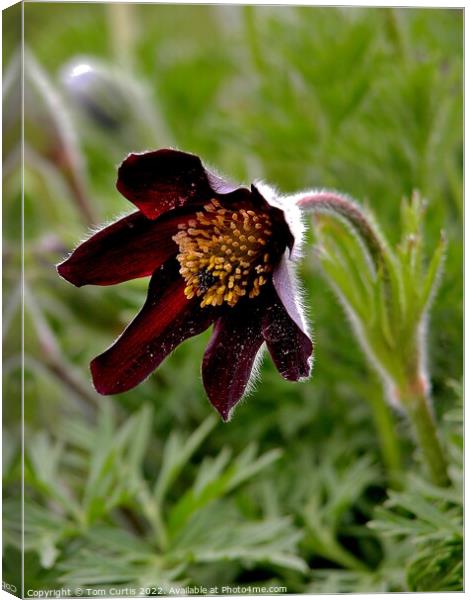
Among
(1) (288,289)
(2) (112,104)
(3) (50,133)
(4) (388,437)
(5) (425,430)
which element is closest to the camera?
(1) (288,289)

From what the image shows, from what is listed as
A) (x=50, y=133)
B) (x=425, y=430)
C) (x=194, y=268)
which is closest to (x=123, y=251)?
(x=194, y=268)

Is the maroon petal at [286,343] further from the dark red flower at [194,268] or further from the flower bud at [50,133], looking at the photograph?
the flower bud at [50,133]

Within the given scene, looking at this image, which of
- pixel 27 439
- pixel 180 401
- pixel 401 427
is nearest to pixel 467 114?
pixel 401 427

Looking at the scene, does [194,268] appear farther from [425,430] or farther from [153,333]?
[425,430]

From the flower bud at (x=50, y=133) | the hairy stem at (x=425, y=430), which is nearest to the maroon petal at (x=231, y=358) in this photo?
the hairy stem at (x=425, y=430)

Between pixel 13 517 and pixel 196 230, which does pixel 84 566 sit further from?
pixel 196 230

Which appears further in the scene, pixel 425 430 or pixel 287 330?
pixel 425 430

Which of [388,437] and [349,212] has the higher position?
[349,212]
